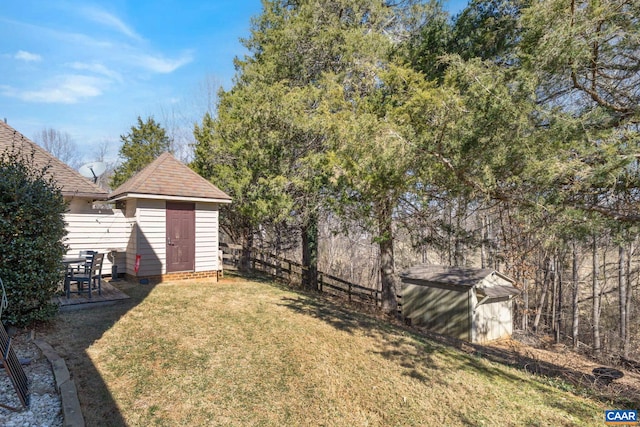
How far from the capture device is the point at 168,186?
9.34 meters

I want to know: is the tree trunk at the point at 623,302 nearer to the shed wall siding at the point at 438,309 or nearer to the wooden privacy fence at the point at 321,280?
the shed wall siding at the point at 438,309

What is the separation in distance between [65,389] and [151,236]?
609cm

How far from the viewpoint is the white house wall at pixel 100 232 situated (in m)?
8.44

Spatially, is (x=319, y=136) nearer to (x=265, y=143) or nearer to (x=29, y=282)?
(x=265, y=143)

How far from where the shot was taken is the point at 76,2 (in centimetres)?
865

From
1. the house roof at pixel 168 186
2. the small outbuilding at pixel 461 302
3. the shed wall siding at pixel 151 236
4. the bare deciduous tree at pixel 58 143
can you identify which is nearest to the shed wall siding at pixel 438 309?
the small outbuilding at pixel 461 302

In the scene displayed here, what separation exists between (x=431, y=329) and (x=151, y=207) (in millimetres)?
9265

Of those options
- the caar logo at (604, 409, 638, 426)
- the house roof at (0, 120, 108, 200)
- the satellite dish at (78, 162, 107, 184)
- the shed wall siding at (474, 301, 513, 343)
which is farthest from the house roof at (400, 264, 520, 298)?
the satellite dish at (78, 162, 107, 184)

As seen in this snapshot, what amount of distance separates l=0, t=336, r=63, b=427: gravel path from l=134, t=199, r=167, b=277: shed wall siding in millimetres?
4855

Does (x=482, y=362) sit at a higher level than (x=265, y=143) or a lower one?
lower

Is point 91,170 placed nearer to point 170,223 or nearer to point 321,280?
point 170,223

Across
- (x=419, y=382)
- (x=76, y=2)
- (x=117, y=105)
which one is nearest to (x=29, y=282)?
(x=419, y=382)

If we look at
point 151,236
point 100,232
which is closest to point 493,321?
point 151,236

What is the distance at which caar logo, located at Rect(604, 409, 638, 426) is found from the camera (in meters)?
4.32
